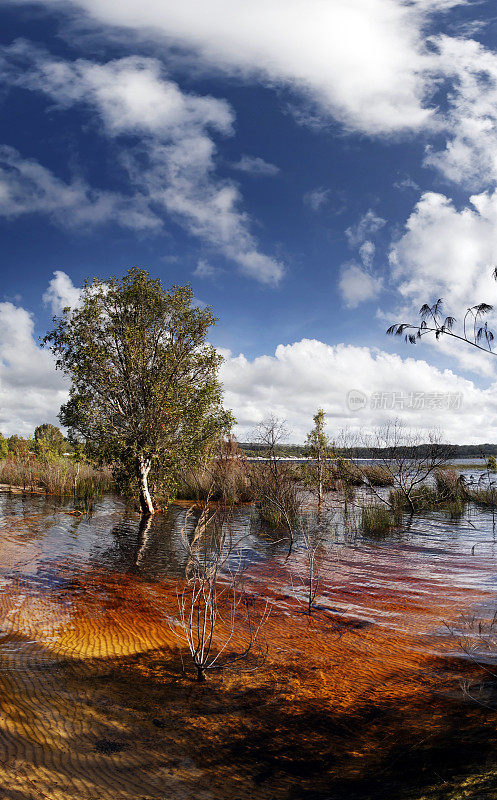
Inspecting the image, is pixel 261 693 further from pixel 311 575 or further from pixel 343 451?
pixel 343 451

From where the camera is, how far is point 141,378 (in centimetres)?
1773

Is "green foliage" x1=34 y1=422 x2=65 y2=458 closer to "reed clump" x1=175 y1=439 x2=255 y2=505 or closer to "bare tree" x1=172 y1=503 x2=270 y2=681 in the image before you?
"reed clump" x1=175 y1=439 x2=255 y2=505

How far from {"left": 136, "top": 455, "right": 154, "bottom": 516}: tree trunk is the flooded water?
23.8ft

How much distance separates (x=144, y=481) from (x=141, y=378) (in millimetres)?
4036

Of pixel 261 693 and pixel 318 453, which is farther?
pixel 318 453

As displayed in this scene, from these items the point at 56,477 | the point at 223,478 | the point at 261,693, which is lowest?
the point at 261,693

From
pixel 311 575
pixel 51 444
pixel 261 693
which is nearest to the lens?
pixel 261 693

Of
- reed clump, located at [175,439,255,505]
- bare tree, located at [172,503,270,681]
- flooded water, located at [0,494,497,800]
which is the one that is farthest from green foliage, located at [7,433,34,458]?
bare tree, located at [172,503,270,681]

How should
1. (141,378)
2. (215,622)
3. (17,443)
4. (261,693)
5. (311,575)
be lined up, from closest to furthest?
(261,693), (215,622), (311,575), (141,378), (17,443)

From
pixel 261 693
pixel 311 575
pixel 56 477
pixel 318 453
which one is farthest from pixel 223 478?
pixel 261 693

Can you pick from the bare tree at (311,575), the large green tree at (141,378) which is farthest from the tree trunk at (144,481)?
the bare tree at (311,575)

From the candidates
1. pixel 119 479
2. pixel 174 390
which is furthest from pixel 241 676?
pixel 119 479

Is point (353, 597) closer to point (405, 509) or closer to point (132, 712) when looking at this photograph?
point (132, 712)

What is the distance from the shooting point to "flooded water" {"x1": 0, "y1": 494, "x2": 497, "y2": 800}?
356 centimetres
